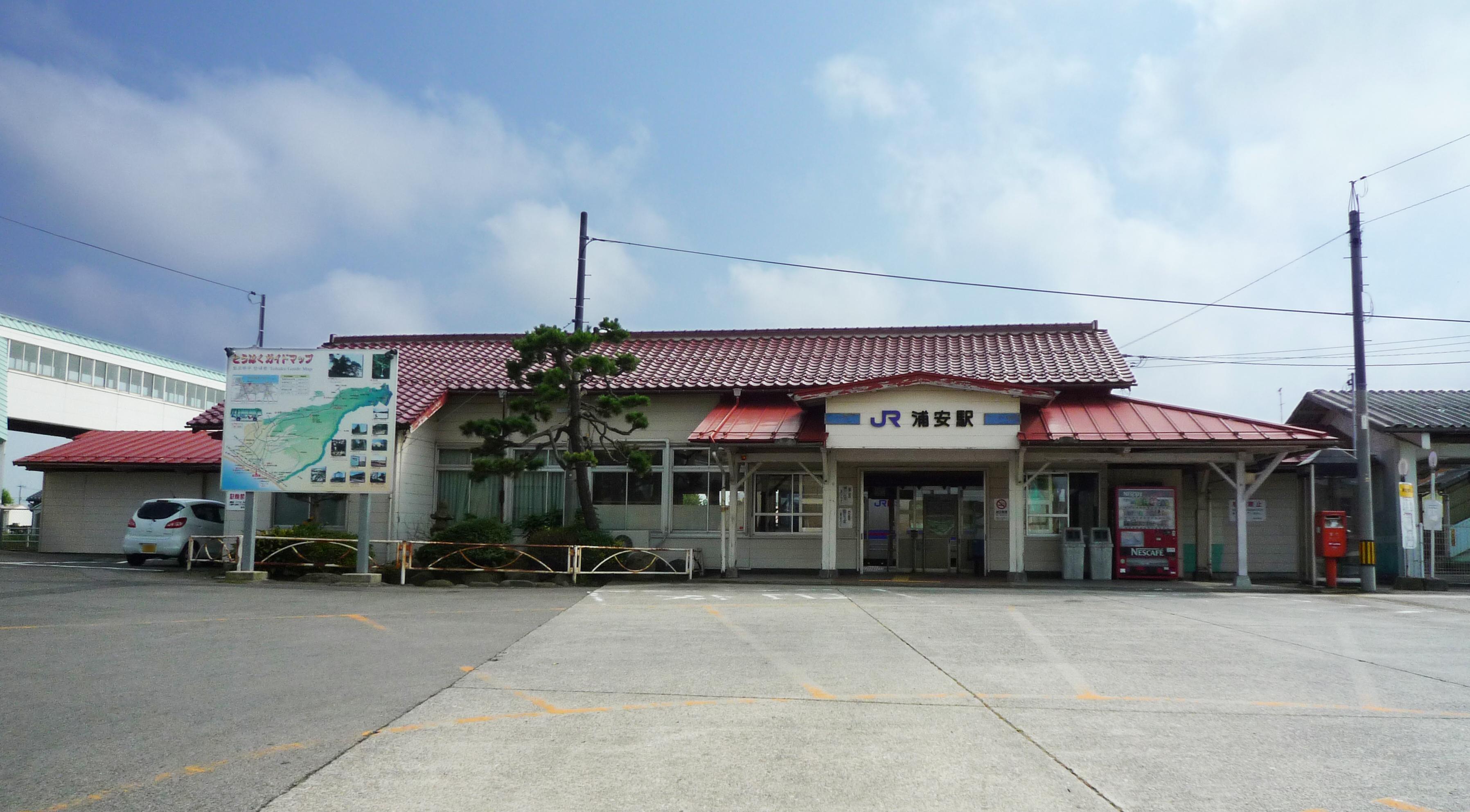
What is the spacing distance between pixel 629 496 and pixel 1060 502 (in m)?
9.12

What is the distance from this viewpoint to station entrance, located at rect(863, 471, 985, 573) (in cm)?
2094

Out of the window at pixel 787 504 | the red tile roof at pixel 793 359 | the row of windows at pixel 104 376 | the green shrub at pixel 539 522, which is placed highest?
the row of windows at pixel 104 376

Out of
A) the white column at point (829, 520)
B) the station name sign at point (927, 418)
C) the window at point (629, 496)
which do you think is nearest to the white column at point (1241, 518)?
the station name sign at point (927, 418)

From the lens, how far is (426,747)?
18.3 feet

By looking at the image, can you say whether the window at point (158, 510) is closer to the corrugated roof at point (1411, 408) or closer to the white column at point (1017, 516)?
the white column at point (1017, 516)

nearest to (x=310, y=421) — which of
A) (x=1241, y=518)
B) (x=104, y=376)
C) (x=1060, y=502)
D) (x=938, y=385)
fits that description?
(x=938, y=385)

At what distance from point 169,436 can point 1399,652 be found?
27911 mm

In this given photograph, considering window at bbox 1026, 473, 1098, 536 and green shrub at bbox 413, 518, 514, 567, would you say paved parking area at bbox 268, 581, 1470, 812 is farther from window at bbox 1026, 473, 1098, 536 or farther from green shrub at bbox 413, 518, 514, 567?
window at bbox 1026, 473, 1098, 536

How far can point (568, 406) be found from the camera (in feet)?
66.9

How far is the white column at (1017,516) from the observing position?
60.5 feet

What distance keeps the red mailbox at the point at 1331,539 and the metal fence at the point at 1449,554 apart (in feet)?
8.00

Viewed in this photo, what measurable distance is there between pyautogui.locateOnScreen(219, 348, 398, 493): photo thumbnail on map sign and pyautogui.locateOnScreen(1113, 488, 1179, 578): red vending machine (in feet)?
46.1

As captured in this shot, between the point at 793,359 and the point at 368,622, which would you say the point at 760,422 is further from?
the point at 368,622

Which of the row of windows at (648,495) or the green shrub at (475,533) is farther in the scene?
the row of windows at (648,495)
